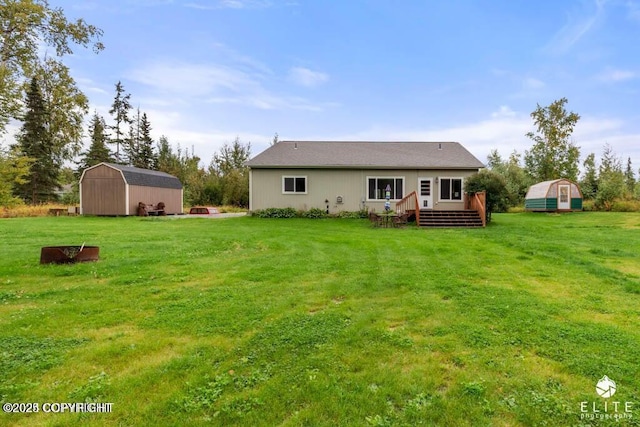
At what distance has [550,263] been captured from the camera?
21.2ft

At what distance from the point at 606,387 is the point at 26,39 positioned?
851cm

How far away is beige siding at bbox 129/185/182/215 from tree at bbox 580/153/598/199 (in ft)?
99.7

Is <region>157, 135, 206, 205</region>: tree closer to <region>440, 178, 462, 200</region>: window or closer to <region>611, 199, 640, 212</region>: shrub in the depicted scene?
<region>440, 178, 462, 200</region>: window

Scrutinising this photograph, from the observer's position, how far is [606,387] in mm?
2361

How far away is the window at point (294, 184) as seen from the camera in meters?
17.2

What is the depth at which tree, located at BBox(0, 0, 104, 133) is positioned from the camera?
5.03m

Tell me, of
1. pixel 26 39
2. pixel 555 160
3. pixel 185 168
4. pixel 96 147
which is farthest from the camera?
pixel 185 168

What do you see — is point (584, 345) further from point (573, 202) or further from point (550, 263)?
point (573, 202)

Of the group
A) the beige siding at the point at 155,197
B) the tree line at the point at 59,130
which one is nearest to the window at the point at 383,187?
the tree line at the point at 59,130

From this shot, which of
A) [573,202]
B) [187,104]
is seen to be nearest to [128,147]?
[187,104]

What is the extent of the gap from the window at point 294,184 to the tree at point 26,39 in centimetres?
1137

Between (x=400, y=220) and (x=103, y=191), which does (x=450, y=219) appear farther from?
(x=103, y=191)

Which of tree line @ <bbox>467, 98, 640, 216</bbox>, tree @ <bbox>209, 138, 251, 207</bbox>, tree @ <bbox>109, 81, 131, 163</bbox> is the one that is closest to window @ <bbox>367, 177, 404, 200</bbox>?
tree line @ <bbox>467, 98, 640, 216</bbox>

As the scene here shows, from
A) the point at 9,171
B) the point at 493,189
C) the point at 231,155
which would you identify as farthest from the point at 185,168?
the point at 9,171
